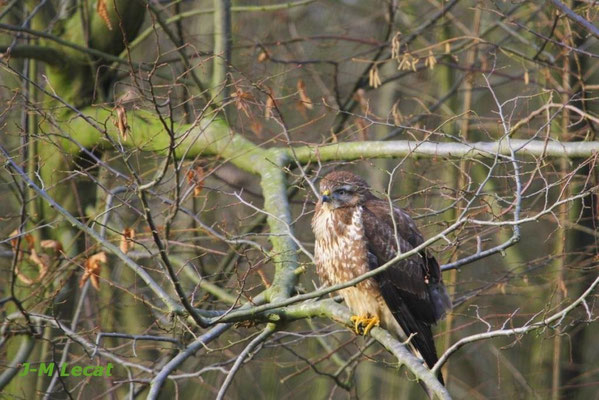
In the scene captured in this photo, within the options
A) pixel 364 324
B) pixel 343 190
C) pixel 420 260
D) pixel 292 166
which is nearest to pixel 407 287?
pixel 420 260

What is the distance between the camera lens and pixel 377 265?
17.4 ft

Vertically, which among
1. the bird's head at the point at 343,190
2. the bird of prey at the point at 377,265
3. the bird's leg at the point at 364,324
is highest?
the bird's head at the point at 343,190

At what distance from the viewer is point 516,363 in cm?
1172

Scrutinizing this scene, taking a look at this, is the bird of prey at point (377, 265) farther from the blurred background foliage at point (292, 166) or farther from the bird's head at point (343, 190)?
the blurred background foliage at point (292, 166)

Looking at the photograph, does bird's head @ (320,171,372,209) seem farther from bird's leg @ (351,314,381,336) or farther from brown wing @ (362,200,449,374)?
bird's leg @ (351,314,381,336)

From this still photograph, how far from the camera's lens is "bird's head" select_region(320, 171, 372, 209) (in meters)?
5.48

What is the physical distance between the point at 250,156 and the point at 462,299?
1898 mm

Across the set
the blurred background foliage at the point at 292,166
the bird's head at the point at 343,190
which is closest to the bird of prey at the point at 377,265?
the bird's head at the point at 343,190

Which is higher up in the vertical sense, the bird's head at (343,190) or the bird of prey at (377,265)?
the bird's head at (343,190)

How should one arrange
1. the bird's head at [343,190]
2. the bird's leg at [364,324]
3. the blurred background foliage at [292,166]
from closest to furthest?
the bird's leg at [364,324]
the bird's head at [343,190]
the blurred background foliage at [292,166]

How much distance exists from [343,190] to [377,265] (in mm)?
548

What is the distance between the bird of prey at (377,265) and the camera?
5281 mm

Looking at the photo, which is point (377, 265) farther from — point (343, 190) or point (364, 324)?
point (343, 190)

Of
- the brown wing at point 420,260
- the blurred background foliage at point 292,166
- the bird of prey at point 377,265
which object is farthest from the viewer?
the blurred background foliage at point 292,166
